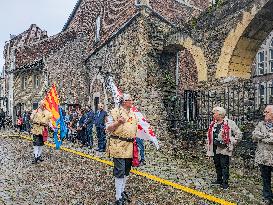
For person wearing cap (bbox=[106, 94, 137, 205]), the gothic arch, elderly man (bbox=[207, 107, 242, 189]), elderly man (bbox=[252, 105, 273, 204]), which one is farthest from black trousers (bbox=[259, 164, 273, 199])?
the gothic arch

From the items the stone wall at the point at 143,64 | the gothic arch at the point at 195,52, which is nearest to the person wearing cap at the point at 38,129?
the stone wall at the point at 143,64

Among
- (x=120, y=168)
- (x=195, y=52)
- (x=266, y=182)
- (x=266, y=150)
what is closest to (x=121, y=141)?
(x=120, y=168)

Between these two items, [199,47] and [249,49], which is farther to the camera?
[199,47]

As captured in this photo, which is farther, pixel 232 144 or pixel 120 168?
pixel 232 144

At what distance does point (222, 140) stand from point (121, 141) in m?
2.20

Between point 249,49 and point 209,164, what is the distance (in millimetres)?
4490

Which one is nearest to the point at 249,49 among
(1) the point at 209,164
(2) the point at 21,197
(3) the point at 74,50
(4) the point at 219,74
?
(4) the point at 219,74

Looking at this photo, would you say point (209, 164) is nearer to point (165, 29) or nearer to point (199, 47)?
point (199, 47)

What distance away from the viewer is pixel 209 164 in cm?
947

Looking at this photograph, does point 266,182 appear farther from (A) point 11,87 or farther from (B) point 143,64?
(A) point 11,87

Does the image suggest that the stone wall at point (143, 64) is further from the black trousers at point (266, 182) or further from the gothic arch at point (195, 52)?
the black trousers at point (266, 182)

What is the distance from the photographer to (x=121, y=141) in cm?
589

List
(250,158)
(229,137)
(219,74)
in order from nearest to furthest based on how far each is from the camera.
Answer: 1. (229,137)
2. (250,158)
3. (219,74)

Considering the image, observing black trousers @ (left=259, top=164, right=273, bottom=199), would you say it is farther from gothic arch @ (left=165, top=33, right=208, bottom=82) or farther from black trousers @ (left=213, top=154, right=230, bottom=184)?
gothic arch @ (left=165, top=33, right=208, bottom=82)
